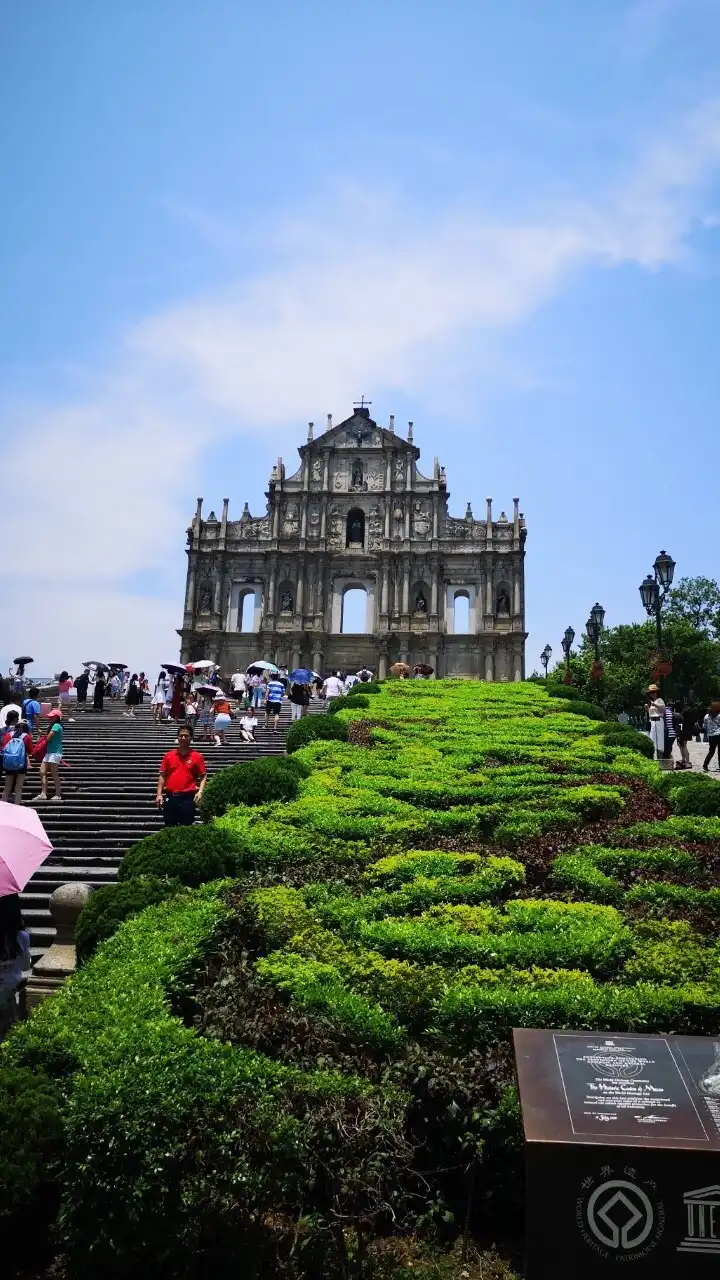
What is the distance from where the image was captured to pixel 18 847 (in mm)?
6359

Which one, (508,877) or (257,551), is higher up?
(257,551)

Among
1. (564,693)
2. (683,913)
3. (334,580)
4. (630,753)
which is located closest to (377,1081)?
(683,913)

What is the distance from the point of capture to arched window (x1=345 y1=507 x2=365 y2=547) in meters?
58.0

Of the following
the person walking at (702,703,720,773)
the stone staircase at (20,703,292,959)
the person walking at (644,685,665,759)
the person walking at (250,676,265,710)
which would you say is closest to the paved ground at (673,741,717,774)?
the person walking at (702,703,720,773)

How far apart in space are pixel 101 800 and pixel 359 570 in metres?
42.7

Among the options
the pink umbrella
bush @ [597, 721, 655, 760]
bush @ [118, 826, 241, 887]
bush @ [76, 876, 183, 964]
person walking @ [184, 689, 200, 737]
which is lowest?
bush @ [76, 876, 183, 964]

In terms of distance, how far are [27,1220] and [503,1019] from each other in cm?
302

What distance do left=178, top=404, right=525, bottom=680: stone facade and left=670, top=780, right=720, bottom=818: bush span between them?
40808mm

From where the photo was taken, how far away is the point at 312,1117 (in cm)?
540

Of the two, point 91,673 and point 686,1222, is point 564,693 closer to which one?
point 91,673

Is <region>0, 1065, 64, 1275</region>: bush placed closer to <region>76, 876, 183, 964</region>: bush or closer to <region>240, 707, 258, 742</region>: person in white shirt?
<region>76, 876, 183, 964</region>: bush

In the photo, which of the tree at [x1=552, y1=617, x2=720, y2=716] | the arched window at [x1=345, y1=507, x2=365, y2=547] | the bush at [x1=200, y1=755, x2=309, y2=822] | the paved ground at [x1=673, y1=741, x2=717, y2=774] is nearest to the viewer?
the bush at [x1=200, y1=755, x2=309, y2=822]

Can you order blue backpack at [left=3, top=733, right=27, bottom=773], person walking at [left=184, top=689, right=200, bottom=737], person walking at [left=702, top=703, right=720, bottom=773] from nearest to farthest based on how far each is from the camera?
blue backpack at [left=3, top=733, right=27, bottom=773]
person walking at [left=702, top=703, right=720, bottom=773]
person walking at [left=184, top=689, right=200, bottom=737]

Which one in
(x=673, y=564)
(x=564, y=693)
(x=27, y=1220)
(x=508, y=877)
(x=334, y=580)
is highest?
(x=334, y=580)
